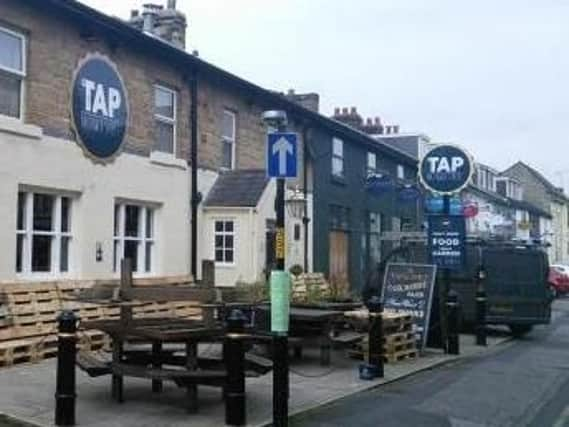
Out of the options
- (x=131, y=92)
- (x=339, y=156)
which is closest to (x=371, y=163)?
(x=339, y=156)

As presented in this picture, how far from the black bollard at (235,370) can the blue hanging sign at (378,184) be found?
2254 centimetres

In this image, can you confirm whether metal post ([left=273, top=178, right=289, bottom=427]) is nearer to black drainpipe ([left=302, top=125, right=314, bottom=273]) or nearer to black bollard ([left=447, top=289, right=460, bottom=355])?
black bollard ([left=447, top=289, right=460, bottom=355])

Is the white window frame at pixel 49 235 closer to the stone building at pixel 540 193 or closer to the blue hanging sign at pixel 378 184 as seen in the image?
the blue hanging sign at pixel 378 184

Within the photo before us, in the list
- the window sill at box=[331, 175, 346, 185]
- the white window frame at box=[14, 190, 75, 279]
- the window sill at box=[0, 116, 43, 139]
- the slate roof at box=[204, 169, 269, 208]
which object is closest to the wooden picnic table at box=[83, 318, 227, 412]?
the white window frame at box=[14, 190, 75, 279]

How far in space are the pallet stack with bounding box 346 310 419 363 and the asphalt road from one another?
83 centimetres

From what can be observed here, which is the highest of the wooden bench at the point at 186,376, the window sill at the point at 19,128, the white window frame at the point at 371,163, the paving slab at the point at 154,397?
the white window frame at the point at 371,163

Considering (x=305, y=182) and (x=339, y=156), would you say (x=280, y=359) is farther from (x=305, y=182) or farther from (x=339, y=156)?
(x=339, y=156)

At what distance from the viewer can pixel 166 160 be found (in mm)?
A: 18625

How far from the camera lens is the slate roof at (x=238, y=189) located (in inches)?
791

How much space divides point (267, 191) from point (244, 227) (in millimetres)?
1062

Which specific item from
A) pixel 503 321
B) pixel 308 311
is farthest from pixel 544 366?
pixel 503 321

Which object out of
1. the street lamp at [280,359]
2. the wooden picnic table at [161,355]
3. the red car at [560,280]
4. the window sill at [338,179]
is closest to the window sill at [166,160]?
the wooden picnic table at [161,355]

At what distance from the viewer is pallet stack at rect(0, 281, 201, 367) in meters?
12.3

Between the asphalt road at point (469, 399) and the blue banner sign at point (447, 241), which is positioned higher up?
the blue banner sign at point (447, 241)
